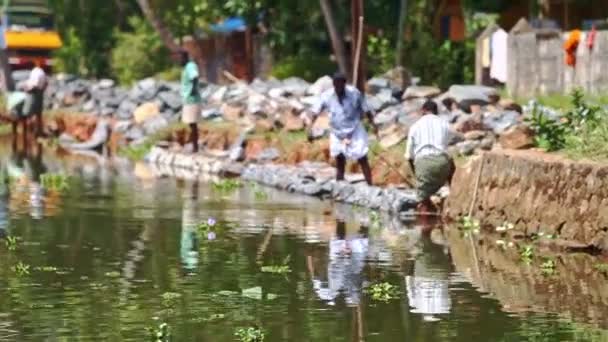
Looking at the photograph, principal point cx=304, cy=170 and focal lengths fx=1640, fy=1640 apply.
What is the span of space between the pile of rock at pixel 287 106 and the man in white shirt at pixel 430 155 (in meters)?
0.75

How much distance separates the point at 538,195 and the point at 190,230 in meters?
3.60

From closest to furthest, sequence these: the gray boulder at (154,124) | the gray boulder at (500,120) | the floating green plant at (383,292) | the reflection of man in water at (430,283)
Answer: the reflection of man in water at (430,283)
the floating green plant at (383,292)
the gray boulder at (500,120)
the gray boulder at (154,124)

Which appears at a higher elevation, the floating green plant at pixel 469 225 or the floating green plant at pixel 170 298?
the floating green plant at pixel 469 225

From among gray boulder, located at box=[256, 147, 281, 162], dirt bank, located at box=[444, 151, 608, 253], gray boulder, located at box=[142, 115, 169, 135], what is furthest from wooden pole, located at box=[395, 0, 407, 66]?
dirt bank, located at box=[444, 151, 608, 253]

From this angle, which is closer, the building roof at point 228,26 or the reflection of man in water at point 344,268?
the reflection of man in water at point 344,268

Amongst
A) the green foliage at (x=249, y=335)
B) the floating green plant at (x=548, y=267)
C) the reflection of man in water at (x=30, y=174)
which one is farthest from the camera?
the reflection of man in water at (x=30, y=174)

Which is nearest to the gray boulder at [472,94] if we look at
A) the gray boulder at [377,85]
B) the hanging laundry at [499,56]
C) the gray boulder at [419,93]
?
the gray boulder at [419,93]

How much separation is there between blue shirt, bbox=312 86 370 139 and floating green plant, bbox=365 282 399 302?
825 cm

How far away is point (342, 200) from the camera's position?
20.7 m

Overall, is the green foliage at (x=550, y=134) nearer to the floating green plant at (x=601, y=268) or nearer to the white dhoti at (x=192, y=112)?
the floating green plant at (x=601, y=268)

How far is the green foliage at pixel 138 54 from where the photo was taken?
4734 cm

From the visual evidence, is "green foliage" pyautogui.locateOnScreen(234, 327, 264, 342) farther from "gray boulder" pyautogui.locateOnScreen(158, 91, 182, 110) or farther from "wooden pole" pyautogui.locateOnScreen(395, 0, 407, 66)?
"gray boulder" pyautogui.locateOnScreen(158, 91, 182, 110)

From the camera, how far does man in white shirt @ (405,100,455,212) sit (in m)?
18.0

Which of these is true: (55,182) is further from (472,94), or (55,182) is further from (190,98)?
(472,94)
